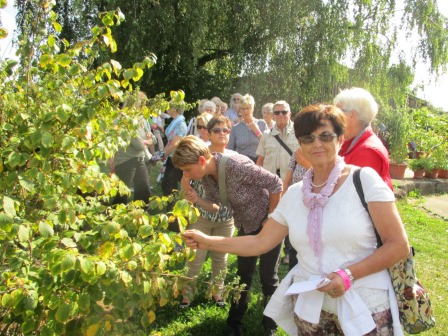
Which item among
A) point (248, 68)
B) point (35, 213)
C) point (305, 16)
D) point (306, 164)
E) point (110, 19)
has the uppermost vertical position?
point (305, 16)

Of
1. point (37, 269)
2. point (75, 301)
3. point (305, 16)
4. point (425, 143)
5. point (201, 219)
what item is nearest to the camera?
point (75, 301)

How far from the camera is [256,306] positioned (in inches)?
163

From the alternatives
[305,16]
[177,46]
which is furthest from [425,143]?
[177,46]

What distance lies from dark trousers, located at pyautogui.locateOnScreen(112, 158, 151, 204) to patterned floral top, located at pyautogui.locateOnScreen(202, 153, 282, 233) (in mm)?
2716

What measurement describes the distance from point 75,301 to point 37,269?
268 mm

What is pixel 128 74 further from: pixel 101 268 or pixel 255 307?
pixel 255 307

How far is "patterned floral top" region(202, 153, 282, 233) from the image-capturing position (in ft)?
10.7

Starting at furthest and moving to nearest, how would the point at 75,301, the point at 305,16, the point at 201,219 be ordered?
the point at 305,16
the point at 201,219
the point at 75,301

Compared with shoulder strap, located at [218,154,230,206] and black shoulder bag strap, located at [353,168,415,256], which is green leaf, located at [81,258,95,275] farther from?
shoulder strap, located at [218,154,230,206]

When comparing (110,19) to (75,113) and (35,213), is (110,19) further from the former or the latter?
(35,213)

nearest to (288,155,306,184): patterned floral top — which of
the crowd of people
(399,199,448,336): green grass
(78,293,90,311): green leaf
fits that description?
the crowd of people

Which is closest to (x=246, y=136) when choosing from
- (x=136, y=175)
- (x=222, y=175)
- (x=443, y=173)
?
(x=136, y=175)

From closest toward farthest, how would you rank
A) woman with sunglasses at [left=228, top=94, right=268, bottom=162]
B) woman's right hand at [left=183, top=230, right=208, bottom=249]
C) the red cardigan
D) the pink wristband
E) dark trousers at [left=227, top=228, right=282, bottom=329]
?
1. the pink wristband
2. woman's right hand at [left=183, top=230, right=208, bottom=249]
3. the red cardigan
4. dark trousers at [left=227, top=228, right=282, bottom=329]
5. woman with sunglasses at [left=228, top=94, right=268, bottom=162]

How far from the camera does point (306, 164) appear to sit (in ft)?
11.5
